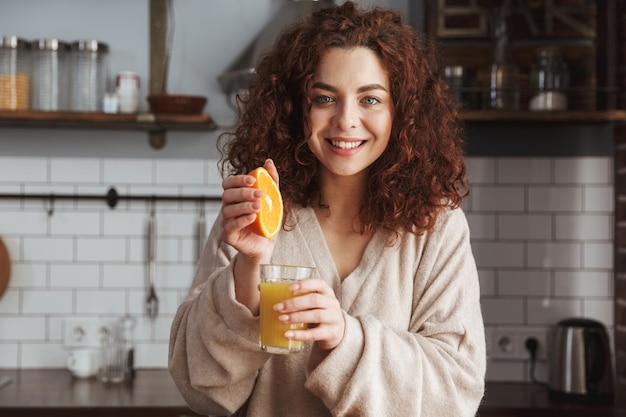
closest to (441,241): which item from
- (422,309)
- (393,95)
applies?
(422,309)

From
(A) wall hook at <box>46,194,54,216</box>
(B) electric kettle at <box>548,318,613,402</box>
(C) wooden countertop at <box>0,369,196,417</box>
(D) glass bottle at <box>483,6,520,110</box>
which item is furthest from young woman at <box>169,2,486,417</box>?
(A) wall hook at <box>46,194,54,216</box>

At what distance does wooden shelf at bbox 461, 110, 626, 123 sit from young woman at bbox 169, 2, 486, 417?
118cm

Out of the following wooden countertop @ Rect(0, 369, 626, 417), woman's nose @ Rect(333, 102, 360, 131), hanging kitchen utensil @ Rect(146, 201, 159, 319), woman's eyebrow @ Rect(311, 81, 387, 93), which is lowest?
wooden countertop @ Rect(0, 369, 626, 417)

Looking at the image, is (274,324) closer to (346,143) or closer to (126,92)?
(346,143)

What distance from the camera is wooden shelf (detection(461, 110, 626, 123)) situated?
3.04 metres

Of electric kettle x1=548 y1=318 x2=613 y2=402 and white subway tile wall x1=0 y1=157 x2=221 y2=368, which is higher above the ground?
white subway tile wall x1=0 y1=157 x2=221 y2=368

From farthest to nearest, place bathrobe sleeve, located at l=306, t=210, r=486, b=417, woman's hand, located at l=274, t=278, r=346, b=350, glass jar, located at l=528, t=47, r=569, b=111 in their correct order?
glass jar, located at l=528, t=47, r=569, b=111
bathrobe sleeve, located at l=306, t=210, r=486, b=417
woman's hand, located at l=274, t=278, r=346, b=350

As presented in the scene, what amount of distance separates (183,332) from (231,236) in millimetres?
300

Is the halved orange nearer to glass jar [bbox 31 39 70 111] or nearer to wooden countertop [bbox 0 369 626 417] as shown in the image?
wooden countertop [bbox 0 369 626 417]

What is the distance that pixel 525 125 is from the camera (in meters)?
3.32

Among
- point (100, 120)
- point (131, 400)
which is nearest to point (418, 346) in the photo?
point (131, 400)

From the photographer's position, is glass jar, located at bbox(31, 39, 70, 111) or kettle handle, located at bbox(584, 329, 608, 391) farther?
glass jar, located at bbox(31, 39, 70, 111)

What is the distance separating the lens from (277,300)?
1443 mm

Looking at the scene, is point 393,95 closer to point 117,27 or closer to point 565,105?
point 565,105
